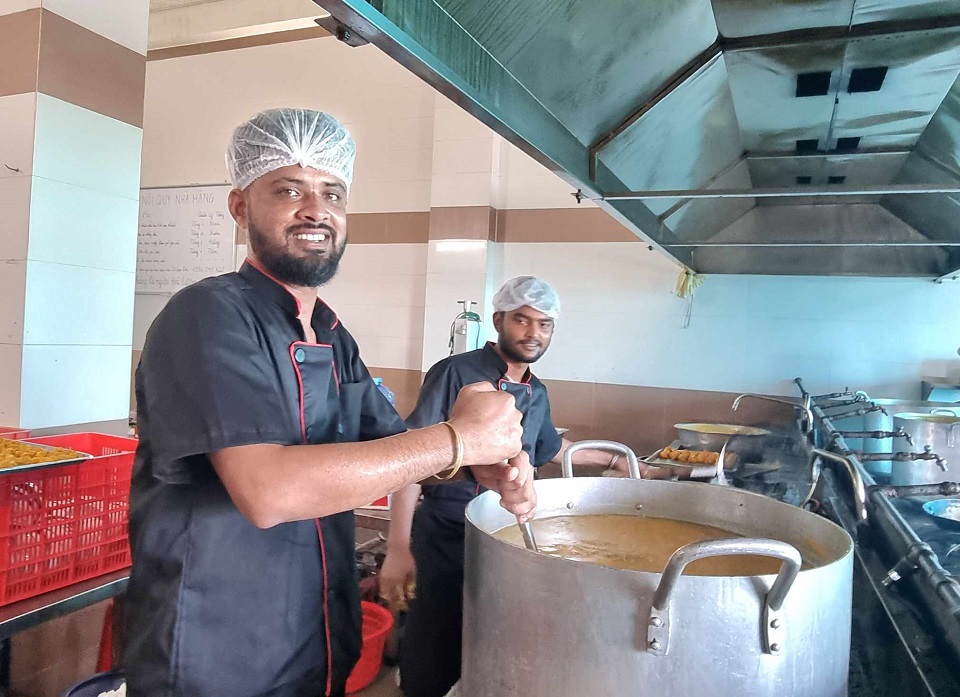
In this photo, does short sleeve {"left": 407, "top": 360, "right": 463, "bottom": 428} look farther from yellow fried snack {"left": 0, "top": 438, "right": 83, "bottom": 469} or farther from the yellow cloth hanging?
the yellow cloth hanging

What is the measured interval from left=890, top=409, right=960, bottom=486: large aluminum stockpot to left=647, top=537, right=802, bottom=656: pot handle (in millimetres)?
1314

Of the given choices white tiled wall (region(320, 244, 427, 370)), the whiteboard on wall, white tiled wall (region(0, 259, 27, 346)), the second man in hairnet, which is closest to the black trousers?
the second man in hairnet

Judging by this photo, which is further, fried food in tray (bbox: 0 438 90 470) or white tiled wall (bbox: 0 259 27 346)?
white tiled wall (bbox: 0 259 27 346)

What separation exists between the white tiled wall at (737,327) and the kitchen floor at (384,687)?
6.37ft

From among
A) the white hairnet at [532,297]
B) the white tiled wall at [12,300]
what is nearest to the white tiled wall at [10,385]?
the white tiled wall at [12,300]

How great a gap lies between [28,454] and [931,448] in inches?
92.2

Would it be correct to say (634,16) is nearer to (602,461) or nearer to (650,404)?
(602,461)

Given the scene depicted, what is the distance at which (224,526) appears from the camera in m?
1.01

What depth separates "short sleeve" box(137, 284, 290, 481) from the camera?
0.88m

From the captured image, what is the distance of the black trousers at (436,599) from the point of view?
2.01m

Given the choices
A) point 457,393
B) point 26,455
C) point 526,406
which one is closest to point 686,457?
point 526,406

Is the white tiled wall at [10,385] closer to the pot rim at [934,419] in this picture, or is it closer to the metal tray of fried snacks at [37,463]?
the metal tray of fried snacks at [37,463]

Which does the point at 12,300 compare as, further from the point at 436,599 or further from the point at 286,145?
the point at 436,599

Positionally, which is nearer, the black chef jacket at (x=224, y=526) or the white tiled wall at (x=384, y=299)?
the black chef jacket at (x=224, y=526)
